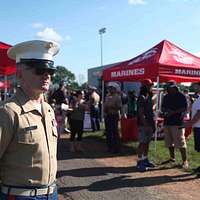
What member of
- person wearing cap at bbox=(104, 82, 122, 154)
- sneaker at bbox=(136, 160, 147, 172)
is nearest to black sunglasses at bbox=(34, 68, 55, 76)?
sneaker at bbox=(136, 160, 147, 172)

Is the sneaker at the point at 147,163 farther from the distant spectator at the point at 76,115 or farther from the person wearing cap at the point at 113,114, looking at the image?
the distant spectator at the point at 76,115

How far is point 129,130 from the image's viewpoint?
43.5 feet

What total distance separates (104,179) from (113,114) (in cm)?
354

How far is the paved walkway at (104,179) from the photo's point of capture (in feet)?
22.8

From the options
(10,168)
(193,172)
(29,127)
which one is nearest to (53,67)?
(29,127)

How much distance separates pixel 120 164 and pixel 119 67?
12.6 feet

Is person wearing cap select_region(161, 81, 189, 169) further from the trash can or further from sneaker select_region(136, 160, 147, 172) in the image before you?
the trash can

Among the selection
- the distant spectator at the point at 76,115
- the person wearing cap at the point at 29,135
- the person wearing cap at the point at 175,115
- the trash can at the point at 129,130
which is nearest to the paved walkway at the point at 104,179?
the distant spectator at the point at 76,115

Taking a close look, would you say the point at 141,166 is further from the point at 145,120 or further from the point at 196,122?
the point at 196,122

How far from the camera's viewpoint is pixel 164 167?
9273 millimetres

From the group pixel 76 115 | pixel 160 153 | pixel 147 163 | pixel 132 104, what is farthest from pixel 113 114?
pixel 132 104

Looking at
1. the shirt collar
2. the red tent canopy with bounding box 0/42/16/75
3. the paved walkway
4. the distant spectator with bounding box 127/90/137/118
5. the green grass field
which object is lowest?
the paved walkway

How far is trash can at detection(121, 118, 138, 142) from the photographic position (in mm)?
13234

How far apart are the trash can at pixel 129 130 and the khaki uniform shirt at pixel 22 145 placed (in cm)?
1052
